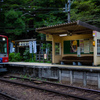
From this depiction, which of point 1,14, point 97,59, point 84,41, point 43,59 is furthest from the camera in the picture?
point 1,14

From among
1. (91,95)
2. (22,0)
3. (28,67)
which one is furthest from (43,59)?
(22,0)

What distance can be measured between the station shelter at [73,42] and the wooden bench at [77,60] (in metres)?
0.16

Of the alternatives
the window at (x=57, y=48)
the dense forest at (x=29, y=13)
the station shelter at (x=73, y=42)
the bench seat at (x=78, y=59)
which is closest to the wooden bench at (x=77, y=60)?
the bench seat at (x=78, y=59)

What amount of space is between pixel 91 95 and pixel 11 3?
22440mm

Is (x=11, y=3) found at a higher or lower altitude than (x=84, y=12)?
higher

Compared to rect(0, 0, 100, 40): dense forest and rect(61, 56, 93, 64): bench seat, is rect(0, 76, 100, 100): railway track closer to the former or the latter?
rect(61, 56, 93, 64): bench seat

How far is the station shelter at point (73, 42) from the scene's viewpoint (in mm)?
10367

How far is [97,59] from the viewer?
33.6 feet

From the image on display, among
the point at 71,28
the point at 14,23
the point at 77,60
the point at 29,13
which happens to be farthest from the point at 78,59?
the point at 29,13

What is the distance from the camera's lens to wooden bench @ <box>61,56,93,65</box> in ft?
36.2

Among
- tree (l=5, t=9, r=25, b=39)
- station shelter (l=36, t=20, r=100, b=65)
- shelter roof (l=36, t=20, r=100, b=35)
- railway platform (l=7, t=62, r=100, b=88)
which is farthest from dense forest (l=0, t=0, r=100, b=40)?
railway platform (l=7, t=62, r=100, b=88)

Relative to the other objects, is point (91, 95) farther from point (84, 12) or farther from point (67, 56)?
point (84, 12)

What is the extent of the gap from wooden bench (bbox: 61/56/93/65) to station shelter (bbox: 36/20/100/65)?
6.5 inches

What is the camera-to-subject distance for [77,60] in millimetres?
11562
